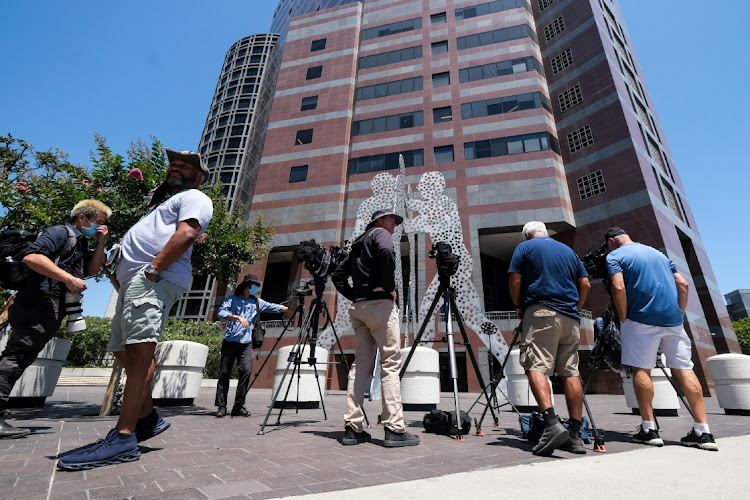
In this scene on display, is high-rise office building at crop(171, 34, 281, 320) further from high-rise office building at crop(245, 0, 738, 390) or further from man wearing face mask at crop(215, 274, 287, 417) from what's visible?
man wearing face mask at crop(215, 274, 287, 417)

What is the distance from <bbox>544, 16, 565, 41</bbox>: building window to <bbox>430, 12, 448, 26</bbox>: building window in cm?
777

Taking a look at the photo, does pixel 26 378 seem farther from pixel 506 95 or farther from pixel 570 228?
pixel 506 95

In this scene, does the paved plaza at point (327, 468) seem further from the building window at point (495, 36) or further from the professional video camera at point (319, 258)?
the building window at point (495, 36)

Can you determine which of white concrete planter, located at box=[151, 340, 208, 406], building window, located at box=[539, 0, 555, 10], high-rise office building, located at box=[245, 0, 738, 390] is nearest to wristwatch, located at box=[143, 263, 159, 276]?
white concrete planter, located at box=[151, 340, 208, 406]

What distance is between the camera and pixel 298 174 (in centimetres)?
2656

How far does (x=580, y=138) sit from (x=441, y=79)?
422 inches

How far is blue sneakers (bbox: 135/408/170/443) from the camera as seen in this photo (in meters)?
2.86

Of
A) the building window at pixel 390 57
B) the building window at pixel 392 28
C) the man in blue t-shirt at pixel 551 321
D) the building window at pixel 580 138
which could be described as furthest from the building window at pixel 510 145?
the man in blue t-shirt at pixel 551 321

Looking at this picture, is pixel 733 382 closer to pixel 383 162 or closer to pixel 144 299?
pixel 144 299

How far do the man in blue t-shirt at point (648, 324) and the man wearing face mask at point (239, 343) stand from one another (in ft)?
14.9

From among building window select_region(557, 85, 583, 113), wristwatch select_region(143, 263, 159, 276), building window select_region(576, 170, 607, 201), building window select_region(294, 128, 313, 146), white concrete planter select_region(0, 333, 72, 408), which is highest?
building window select_region(557, 85, 583, 113)

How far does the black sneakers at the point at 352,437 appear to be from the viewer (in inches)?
129

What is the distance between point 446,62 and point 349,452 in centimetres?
2983

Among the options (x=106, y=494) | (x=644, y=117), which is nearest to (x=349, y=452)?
(x=106, y=494)
